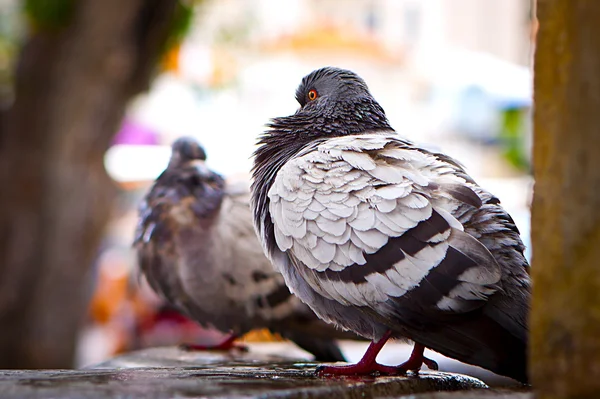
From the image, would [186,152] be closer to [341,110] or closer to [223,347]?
[223,347]

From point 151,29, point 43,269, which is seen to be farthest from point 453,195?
point 43,269

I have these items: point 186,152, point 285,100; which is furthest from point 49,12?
point 285,100

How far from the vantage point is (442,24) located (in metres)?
25.0

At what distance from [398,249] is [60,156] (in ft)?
18.8

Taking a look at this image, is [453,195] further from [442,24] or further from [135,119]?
[442,24]

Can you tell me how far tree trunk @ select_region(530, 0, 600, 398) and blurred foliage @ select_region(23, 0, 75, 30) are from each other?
6354mm

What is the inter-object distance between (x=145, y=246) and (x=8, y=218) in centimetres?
368

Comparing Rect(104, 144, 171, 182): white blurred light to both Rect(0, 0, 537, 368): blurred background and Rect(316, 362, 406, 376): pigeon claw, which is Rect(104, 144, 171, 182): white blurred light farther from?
Rect(316, 362, 406, 376): pigeon claw

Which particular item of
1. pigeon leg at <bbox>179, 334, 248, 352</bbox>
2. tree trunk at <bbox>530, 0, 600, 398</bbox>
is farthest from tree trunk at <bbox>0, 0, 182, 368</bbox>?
tree trunk at <bbox>530, 0, 600, 398</bbox>

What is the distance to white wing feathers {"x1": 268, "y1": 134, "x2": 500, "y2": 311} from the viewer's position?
2607 millimetres

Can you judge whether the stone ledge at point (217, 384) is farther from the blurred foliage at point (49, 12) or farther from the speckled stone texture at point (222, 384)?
the blurred foliage at point (49, 12)

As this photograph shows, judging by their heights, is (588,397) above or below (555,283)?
below

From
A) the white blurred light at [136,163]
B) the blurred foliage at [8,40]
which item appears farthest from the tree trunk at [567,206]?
the white blurred light at [136,163]

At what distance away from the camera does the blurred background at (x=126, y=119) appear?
756 centimetres
